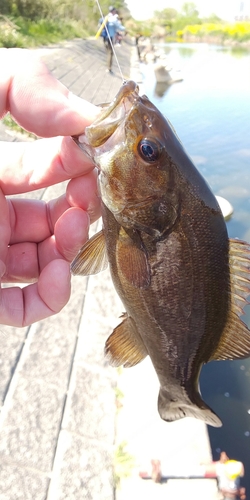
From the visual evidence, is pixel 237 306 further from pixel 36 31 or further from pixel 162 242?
pixel 36 31

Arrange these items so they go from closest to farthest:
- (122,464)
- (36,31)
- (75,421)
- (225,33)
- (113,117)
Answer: (113,117) → (122,464) → (75,421) → (36,31) → (225,33)

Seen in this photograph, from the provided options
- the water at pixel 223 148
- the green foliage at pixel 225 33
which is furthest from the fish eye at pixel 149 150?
the green foliage at pixel 225 33

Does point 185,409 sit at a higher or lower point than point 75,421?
higher

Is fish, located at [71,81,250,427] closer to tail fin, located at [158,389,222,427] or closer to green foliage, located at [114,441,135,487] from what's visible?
tail fin, located at [158,389,222,427]

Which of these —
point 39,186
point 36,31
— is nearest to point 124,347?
point 39,186

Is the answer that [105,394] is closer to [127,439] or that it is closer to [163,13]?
[127,439]

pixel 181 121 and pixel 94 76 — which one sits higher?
pixel 94 76

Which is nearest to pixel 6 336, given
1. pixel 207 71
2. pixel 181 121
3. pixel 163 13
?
pixel 181 121
